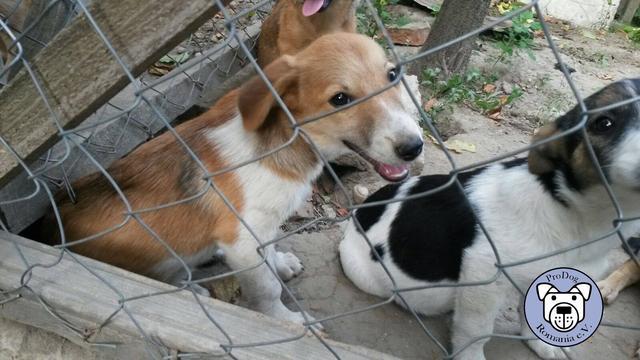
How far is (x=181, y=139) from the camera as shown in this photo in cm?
187

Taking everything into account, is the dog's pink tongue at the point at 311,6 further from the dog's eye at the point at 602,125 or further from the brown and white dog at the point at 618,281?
the brown and white dog at the point at 618,281

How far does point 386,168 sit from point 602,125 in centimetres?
92

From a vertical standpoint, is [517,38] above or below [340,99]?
below

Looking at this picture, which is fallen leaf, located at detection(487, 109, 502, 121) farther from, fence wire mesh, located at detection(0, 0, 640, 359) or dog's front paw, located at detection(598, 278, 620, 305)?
dog's front paw, located at detection(598, 278, 620, 305)

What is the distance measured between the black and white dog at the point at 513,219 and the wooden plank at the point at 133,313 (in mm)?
524

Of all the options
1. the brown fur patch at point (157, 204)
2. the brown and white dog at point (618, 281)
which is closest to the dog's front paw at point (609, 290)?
the brown and white dog at point (618, 281)

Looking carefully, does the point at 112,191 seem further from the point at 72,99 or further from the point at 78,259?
the point at 72,99

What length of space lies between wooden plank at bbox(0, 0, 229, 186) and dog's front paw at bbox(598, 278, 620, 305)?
283 cm

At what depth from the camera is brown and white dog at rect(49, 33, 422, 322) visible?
2.38 meters

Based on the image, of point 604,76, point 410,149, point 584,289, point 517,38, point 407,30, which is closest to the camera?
point 584,289

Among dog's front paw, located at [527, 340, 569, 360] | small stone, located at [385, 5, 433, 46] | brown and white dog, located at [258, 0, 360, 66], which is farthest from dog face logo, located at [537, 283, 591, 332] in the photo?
small stone, located at [385, 5, 433, 46]

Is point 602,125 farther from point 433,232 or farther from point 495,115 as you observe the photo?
point 495,115

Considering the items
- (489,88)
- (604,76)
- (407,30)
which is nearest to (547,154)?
(489,88)

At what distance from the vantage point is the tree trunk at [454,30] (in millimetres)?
5320
